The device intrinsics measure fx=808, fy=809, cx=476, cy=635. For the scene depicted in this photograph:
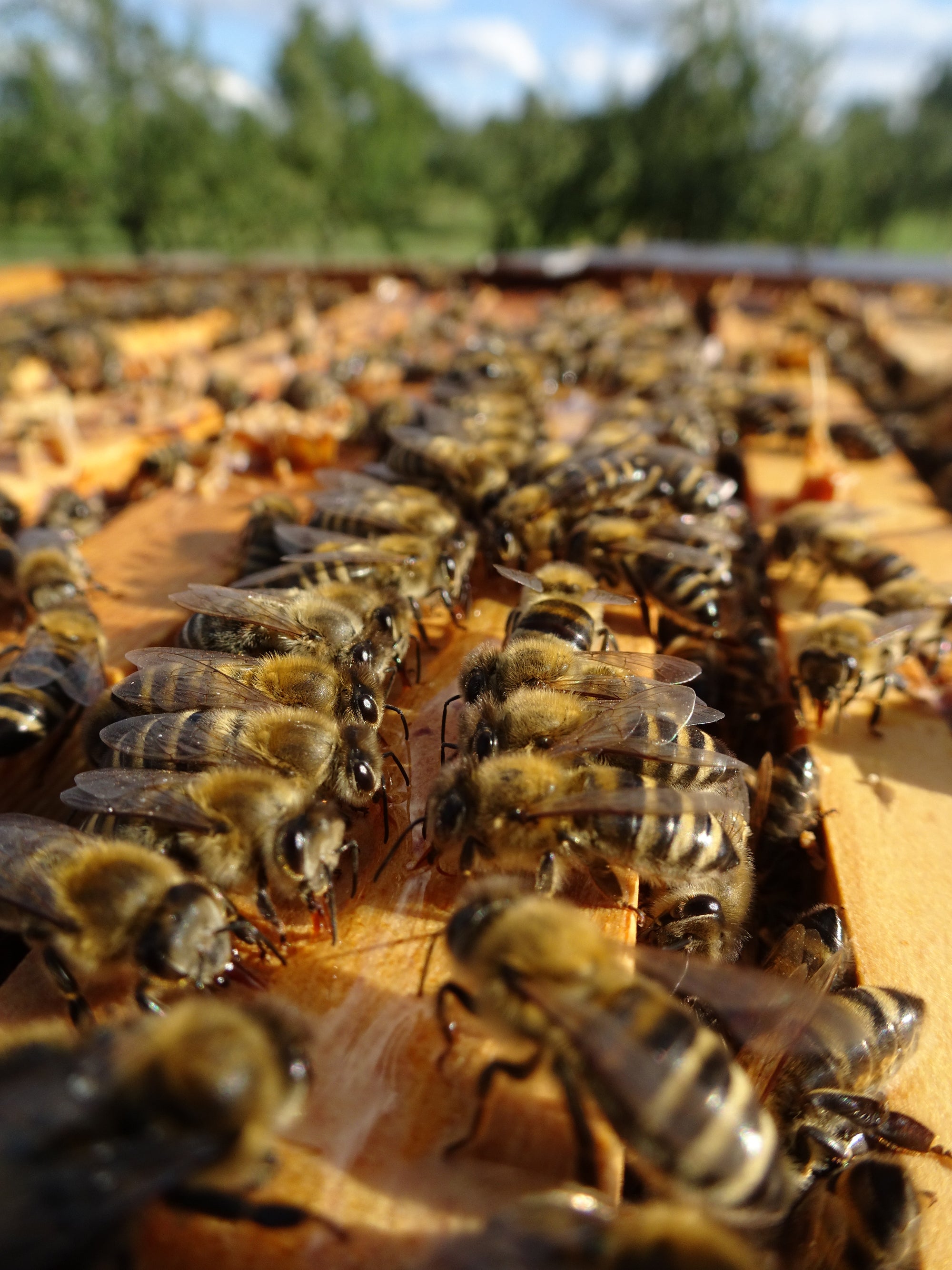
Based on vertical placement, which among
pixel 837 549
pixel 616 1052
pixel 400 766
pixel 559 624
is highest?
pixel 837 549

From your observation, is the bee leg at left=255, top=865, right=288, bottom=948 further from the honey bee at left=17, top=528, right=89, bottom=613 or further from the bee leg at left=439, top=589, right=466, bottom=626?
the honey bee at left=17, top=528, right=89, bottom=613

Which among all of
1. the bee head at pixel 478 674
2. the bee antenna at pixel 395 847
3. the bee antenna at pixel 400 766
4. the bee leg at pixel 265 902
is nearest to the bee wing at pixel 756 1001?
the bee antenna at pixel 395 847

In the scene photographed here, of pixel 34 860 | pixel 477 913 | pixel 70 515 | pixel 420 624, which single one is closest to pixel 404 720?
pixel 420 624

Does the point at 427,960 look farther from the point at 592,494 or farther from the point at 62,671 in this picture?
the point at 592,494

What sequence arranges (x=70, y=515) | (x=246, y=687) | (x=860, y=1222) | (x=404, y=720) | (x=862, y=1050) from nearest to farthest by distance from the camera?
(x=860, y=1222) < (x=862, y=1050) < (x=246, y=687) < (x=404, y=720) < (x=70, y=515)

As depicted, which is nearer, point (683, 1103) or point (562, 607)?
point (683, 1103)

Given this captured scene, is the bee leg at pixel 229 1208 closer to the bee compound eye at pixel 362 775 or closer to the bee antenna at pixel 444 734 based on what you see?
the bee compound eye at pixel 362 775

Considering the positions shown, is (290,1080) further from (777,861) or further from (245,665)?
(777,861)

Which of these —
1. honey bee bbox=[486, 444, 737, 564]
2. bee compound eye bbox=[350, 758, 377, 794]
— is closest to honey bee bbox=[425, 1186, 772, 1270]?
bee compound eye bbox=[350, 758, 377, 794]
